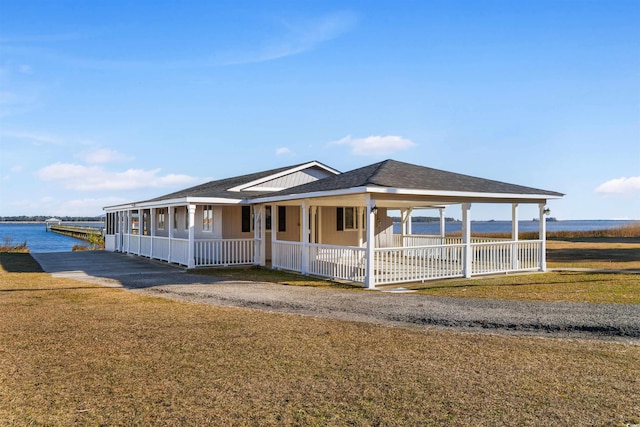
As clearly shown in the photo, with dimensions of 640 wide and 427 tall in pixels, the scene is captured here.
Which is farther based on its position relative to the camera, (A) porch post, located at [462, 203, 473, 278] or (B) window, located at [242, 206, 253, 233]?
(B) window, located at [242, 206, 253, 233]

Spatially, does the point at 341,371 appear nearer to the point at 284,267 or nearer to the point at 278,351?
the point at 278,351

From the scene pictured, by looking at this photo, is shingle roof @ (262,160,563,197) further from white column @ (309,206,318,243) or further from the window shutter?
the window shutter

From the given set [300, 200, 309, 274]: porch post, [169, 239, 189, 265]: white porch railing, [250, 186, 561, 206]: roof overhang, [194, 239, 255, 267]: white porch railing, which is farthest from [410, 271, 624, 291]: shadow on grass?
[169, 239, 189, 265]: white porch railing

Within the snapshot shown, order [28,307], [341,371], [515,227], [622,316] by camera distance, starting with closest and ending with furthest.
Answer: [341,371]
[622,316]
[28,307]
[515,227]

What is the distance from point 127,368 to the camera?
5621 mm

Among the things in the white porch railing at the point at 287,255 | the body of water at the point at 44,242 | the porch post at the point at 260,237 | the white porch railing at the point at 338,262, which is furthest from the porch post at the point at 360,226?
the body of water at the point at 44,242

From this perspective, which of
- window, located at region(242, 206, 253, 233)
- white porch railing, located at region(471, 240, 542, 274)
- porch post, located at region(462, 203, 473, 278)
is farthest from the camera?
window, located at region(242, 206, 253, 233)

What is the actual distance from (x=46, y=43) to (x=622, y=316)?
17070mm

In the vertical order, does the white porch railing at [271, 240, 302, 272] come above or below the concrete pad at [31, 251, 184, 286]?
above

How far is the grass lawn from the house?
5.76 meters

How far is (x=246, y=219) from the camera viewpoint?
19.6 meters

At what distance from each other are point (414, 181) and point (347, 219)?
6958 millimetres

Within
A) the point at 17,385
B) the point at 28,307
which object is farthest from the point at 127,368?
the point at 28,307

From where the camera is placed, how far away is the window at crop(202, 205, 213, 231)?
19578mm
